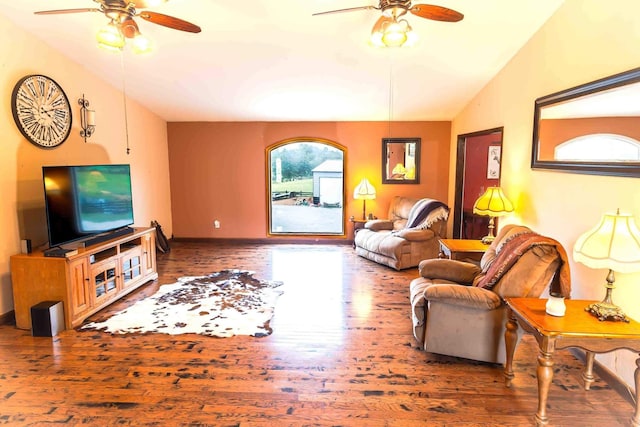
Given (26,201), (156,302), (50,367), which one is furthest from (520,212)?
(26,201)

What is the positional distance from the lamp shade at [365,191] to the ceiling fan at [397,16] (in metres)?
3.54

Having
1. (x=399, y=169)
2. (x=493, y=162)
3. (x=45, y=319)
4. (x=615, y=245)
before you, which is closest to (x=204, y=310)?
(x=45, y=319)

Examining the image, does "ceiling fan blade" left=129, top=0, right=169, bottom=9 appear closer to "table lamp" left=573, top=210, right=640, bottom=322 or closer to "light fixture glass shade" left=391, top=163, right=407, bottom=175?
"table lamp" left=573, top=210, right=640, bottom=322

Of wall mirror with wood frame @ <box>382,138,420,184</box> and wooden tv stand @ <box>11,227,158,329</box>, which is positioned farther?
wall mirror with wood frame @ <box>382,138,420,184</box>

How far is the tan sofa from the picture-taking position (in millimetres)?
5242

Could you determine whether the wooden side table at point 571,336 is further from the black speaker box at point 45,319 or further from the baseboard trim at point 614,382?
the black speaker box at point 45,319

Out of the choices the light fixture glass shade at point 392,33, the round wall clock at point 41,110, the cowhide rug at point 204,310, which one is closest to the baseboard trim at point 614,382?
the cowhide rug at point 204,310

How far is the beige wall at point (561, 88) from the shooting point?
245 centimetres

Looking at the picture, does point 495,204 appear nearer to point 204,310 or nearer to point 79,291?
point 204,310

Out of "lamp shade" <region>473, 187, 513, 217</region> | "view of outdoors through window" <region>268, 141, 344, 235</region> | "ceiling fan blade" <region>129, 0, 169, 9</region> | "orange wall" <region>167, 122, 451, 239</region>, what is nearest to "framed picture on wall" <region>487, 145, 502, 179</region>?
"orange wall" <region>167, 122, 451, 239</region>

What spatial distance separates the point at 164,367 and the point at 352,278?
2655mm

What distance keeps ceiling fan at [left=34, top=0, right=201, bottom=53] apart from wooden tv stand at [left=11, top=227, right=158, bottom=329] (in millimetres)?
1876

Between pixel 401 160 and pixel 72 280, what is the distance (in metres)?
5.18

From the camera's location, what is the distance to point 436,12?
267 cm
